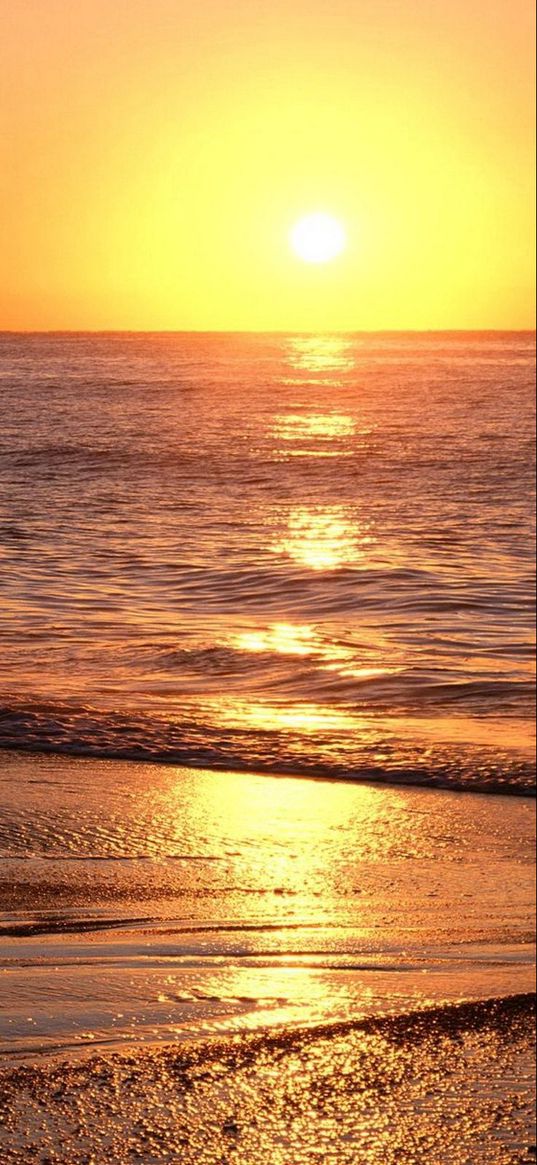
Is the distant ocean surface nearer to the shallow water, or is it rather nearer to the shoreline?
the shoreline

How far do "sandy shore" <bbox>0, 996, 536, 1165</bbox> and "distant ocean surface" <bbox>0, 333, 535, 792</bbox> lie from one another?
72.6 inches

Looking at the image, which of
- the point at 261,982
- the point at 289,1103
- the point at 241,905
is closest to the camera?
the point at 289,1103

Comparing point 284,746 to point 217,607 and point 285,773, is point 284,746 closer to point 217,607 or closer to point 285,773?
point 285,773

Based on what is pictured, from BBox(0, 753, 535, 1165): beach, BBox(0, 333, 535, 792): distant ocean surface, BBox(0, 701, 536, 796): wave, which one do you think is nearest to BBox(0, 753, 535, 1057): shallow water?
BBox(0, 753, 535, 1165): beach

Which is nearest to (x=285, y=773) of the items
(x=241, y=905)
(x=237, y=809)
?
(x=237, y=809)

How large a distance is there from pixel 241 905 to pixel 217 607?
2860 millimetres

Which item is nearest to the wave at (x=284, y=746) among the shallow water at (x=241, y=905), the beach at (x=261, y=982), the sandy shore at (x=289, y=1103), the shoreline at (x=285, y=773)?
the shoreline at (x=285, y=773)

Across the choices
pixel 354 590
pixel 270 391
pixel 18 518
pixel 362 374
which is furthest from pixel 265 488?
pixel 362 374

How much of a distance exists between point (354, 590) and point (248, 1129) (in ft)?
16.6

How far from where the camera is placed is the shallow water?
87.1 inches

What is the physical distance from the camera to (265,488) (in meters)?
8.95

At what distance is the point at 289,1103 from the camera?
1.90 metres

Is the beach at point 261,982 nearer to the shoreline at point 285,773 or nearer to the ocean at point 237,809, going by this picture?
the ocean at point 237,809

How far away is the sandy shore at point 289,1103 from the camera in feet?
5.85
